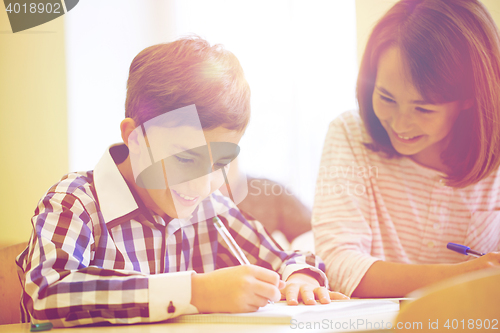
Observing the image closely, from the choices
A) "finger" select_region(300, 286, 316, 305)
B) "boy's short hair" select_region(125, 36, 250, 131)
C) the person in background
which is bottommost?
the person in background

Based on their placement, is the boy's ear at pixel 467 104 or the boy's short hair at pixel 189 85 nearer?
the boy's short hair at pixel 189 85

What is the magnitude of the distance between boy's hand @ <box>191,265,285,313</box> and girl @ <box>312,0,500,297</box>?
0.25m

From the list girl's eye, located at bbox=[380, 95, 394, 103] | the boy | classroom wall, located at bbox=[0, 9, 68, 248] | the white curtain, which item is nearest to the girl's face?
girl's eye, located at bbox=[380, 95, 394, 103]

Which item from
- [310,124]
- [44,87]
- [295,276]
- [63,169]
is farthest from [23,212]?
[310,124]

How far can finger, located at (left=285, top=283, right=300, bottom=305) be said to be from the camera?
1.52 feet

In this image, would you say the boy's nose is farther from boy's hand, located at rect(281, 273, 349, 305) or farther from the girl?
boy's hand, located at rect(281, 273, 349, 305)

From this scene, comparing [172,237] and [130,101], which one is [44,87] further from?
[172,237]

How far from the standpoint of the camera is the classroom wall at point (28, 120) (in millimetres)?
607

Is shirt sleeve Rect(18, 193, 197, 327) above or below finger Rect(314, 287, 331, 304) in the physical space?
above

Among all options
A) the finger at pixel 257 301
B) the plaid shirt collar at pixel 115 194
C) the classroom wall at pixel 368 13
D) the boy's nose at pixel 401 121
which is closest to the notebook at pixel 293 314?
the finger at pixel 257 301

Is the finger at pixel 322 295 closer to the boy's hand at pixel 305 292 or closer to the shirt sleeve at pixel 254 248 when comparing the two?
the boy's hand at pixel 305 292

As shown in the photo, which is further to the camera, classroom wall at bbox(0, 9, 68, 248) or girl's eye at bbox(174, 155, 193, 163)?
classroom wall at bbox(0, 9, 68, 248)

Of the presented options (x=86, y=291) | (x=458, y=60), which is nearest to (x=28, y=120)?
(x=86, y=291)

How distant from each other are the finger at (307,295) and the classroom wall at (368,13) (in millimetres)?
453
